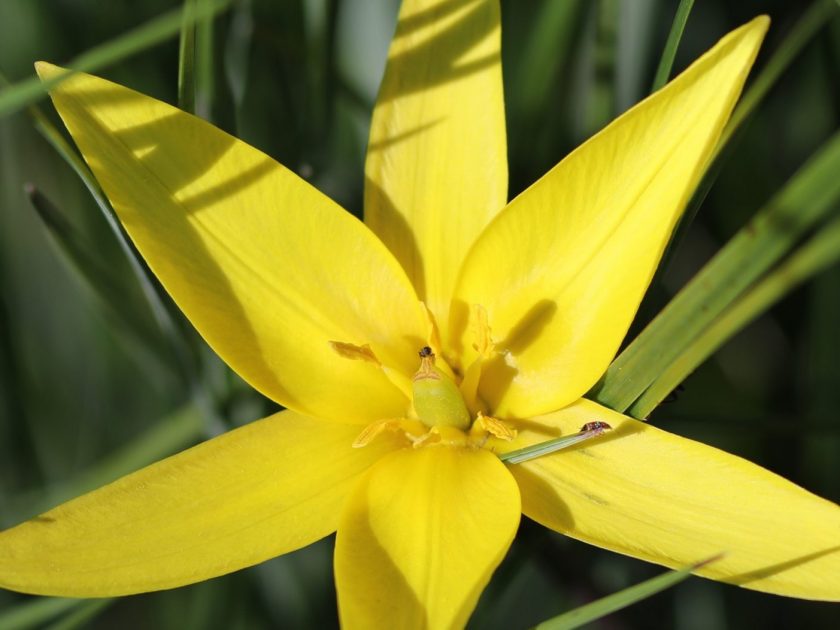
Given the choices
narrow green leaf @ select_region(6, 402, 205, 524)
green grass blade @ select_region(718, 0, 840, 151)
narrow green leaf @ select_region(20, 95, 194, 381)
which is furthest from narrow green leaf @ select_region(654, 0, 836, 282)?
narrow green leaf @ select_region(6, 402, 205, 524)

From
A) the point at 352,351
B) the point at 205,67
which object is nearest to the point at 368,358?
the point at 352,351

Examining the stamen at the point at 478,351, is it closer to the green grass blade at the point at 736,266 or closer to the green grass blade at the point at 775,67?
the green grass blade at the point at 736,266

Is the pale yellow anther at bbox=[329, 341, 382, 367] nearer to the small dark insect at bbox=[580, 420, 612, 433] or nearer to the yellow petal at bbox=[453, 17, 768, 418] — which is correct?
the yellow petal at bbox=[453, 17, 768, 418]

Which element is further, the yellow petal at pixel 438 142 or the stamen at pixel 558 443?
the yellow petal at pixel 438 142

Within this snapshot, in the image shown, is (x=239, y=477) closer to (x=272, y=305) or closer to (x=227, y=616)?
(x=272, y=305)

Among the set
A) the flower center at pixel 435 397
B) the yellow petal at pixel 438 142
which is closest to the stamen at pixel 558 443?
the flower center at pixel 435 397

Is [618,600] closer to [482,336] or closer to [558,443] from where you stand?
[558,443]

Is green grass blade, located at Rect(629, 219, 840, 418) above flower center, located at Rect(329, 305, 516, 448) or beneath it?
beneath
